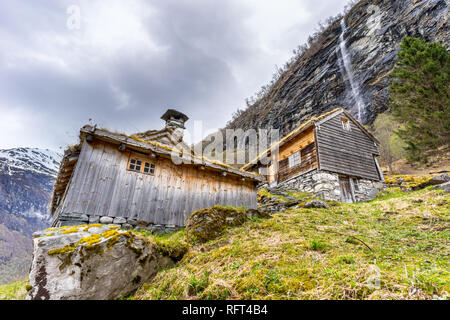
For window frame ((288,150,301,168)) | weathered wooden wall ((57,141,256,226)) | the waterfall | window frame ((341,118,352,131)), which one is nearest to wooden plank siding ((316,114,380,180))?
window frame ((341,118,352,131))

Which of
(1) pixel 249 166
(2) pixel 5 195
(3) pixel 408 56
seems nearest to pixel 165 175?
(1) pixel 249 166

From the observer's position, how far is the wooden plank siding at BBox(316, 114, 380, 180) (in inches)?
614

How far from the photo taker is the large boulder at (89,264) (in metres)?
3.12

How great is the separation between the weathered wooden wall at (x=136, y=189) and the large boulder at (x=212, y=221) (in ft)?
5.19

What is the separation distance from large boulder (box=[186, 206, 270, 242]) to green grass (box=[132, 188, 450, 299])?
0.94 ft

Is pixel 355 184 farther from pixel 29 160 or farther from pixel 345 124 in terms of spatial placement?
pixel 29 160

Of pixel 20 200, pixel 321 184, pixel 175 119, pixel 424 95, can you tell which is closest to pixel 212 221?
pixel 321 184

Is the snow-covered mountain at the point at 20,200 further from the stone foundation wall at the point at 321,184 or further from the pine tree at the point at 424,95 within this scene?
the pine tree at the point at 424,95

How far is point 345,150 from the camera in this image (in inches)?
659

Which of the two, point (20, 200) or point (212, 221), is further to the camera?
point (20, 200)

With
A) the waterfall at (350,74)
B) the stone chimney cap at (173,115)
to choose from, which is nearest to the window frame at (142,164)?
the stone chimney cap at (173,115)

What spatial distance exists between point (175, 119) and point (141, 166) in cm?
966

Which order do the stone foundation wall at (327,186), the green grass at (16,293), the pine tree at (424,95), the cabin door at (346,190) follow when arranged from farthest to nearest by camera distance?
the cabin door at (346,190) < the stone foundation wall at (327,186) < the pine tree at (424,95) < the green grass at (16,293)

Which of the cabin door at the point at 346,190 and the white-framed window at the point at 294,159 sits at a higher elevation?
the white-framed window at the point at 294,159
